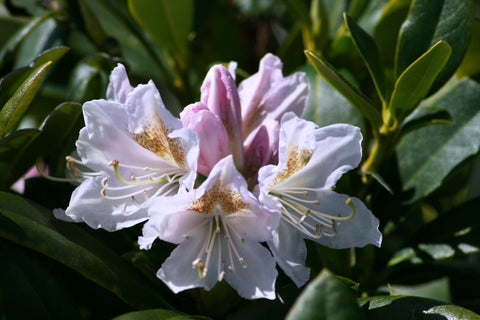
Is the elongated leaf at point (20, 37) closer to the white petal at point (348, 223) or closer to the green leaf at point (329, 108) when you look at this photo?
the green leaf at point (329, 108)

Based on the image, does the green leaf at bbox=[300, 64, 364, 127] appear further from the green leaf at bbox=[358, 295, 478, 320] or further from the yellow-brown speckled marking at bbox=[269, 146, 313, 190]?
the green leaf at bbox=[358, 295, 478, 320]

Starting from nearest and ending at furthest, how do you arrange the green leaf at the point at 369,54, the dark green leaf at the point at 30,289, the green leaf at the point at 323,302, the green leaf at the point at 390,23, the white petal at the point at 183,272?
the green leaf at the point at 323,302 < the dark green leaf at the point at 30,289 < the white petal at the point at 183,272 < the green leaf at the point at 369,54 < the green leaf at the point at 390,23

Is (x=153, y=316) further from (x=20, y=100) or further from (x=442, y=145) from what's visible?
(x=442, y=145)

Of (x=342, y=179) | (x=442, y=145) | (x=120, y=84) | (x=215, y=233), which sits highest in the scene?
(x=120, y=84)

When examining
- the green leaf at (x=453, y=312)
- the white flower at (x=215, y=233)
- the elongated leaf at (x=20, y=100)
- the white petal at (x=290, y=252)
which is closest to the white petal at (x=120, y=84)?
the elongated leaf at (x=20, y=100)

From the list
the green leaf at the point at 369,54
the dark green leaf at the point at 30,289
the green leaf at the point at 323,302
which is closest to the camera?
the green leaf at the point at 323,302

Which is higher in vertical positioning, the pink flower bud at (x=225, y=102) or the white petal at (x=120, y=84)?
the white petal at (x=120, y=84)

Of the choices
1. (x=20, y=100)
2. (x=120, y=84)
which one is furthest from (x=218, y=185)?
(x=20, y=100)
